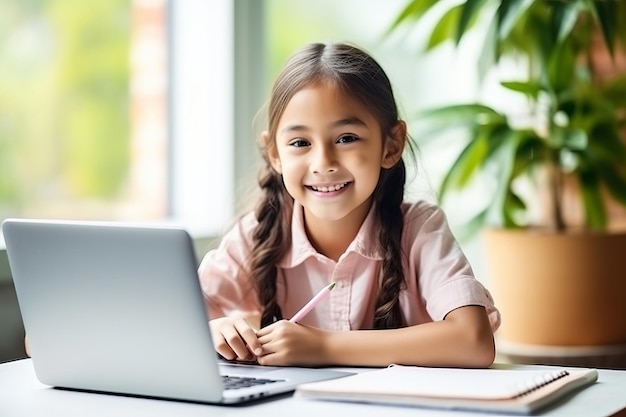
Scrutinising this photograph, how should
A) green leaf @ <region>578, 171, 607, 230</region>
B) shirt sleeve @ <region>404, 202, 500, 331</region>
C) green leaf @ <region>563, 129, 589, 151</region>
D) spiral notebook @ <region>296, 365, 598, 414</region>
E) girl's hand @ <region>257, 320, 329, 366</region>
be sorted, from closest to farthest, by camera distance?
spiral notebook @ <region>296, 365, 598, 414</region> → girl's hand @ <region>257, 320, 329, 366</region> → shirt sleeve @ <region>404, 202, 500, 331</region> → green leaf @ <region>563, 129, 589, 151</region> → green leaf @ <region>578, 171, 607, 230</region>

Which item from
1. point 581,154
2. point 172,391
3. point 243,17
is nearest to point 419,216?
point 172,391

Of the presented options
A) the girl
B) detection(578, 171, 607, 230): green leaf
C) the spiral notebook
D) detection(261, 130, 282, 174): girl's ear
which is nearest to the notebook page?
the spiral notebook

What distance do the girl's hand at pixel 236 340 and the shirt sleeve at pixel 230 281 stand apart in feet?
0.75

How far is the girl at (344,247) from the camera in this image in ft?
4.49

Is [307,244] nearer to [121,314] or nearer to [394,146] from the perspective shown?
[394,146]

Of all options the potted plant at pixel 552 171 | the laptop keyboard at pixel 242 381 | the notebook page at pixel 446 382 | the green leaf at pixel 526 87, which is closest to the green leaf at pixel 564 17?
the potted plant at pixel 552 171

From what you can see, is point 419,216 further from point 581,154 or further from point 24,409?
point 581,154

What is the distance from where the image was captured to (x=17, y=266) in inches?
48.7

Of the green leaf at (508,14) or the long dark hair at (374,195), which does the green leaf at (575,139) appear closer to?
the green leaf at (508,14)

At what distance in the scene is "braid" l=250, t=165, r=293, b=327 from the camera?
63.8 inches

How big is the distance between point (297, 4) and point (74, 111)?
0.73 m

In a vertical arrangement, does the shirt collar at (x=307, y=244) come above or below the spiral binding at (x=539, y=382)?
above

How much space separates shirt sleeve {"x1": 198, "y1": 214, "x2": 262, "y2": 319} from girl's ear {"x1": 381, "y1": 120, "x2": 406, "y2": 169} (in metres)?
0.26

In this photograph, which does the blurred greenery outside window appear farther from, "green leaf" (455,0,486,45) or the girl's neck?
the girl's neck
